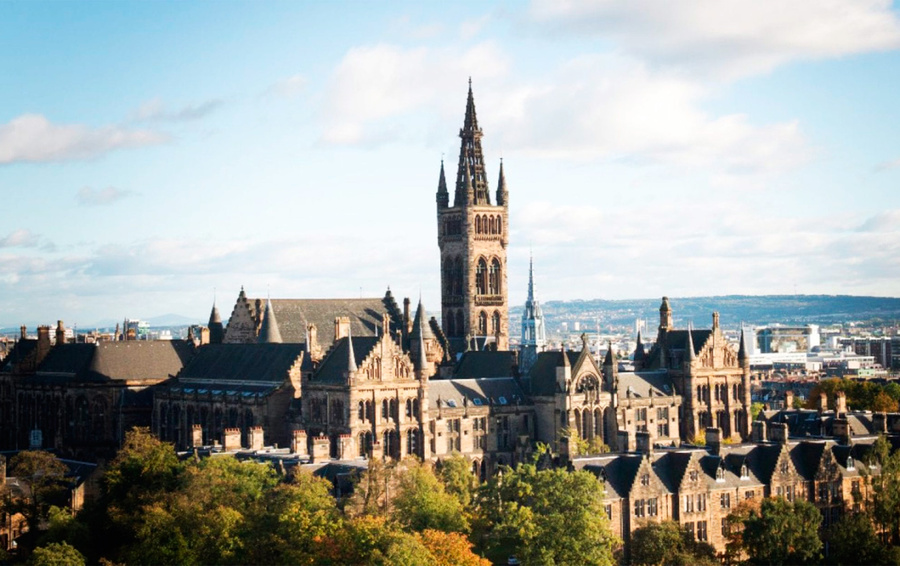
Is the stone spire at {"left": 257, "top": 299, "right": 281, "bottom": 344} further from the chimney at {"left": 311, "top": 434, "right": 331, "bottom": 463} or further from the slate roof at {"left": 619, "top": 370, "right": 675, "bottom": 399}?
the chimney at {"left": 311, "top": 434, "right": 331, "bottom": 463}

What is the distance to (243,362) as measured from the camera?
17088 centimetres

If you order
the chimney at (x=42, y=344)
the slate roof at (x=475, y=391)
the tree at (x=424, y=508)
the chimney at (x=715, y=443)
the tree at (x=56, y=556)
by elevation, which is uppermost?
the chimney at (x=42, y=344)

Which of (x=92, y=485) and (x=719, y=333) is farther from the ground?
(x=719, y=333)

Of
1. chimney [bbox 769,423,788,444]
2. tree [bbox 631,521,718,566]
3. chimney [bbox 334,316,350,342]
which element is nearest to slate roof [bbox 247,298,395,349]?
chimney [bbox 334,316,350,342]

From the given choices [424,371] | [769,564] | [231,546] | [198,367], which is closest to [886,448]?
[769,564]

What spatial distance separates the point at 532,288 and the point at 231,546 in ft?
317

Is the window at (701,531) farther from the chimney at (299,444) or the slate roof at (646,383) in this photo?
the slate roof at (646,383)

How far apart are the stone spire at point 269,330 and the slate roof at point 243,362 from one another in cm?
296

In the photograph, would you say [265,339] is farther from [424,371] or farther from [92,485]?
[92,485]

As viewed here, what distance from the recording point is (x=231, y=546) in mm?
96750

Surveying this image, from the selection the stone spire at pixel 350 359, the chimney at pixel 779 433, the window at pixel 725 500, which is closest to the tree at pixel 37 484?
the stone spire at pixel 350 359

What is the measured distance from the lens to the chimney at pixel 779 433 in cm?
12862

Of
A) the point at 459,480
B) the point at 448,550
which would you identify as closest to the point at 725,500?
the point at 459,480

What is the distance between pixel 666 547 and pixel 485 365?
6817cm
